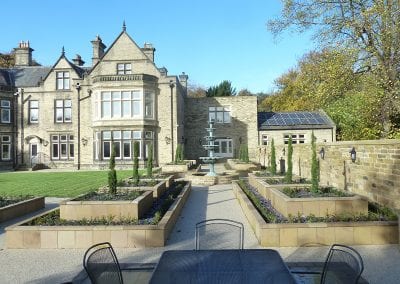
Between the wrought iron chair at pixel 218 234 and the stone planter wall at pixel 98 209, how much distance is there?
318cm

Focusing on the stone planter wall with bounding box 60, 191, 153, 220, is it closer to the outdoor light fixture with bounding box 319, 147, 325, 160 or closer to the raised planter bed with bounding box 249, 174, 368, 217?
the raised planter bed with bounding box 249, 174, 368, 217

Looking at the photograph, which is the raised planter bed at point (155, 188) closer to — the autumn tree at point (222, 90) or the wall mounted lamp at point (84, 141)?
the wall mounted lamp at point (84, 141)

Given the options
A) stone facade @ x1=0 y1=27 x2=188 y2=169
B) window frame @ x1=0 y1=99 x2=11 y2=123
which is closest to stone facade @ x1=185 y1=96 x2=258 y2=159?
stone facade @ x1=0 y1=27 x2=188 y2=169

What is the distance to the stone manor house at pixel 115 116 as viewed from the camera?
97.2 feet

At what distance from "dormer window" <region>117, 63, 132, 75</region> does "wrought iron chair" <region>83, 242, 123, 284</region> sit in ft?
91.9

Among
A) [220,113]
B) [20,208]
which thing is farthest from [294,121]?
[20,208]

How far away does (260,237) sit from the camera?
7328mm

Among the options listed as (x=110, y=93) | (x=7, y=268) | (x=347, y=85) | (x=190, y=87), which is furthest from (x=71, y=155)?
(x=190, y=87)

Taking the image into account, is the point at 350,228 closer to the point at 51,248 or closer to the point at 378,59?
the point at 51,248

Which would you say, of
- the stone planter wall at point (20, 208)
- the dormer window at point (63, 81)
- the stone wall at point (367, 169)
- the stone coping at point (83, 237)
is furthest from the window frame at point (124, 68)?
the stone coping at point (83, 237)

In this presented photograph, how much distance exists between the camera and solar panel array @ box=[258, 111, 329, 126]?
35344 millimetres

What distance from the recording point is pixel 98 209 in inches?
332

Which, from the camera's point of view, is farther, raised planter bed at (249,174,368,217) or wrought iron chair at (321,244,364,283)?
raised planter bed at (249,174,368,217)

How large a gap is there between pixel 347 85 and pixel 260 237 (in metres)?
16.2
